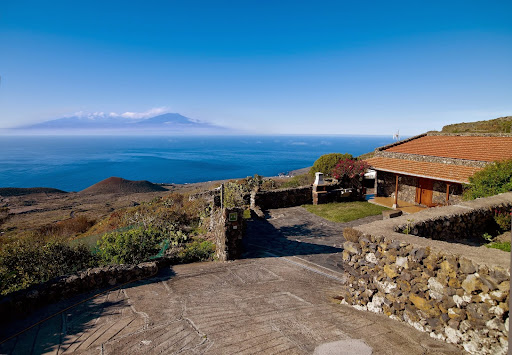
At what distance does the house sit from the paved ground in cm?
1029

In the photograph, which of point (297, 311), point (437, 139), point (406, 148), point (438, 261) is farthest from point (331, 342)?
A: point (437, 139)

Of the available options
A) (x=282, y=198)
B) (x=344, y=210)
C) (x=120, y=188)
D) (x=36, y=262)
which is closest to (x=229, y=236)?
(x=36, y=262)

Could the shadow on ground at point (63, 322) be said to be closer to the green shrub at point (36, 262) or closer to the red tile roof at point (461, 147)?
the green shrub at point (36, 262)

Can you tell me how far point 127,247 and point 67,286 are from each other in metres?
2.17

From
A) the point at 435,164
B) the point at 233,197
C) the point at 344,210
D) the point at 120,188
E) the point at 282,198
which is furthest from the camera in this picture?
the point at 120,188

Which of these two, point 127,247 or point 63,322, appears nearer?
point 63,322

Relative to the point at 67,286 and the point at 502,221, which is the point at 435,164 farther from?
the point at 67,286

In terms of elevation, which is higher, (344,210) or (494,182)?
(494,182)

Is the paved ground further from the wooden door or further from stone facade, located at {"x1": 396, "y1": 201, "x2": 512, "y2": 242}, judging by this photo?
the wooden door

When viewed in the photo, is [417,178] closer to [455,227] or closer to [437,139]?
[437,139]

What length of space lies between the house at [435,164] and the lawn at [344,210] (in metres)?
1.80

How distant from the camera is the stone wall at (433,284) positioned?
10.3 ft

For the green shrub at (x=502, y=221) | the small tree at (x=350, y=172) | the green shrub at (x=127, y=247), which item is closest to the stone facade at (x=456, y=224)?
the green shrub at (x=502, y=221)

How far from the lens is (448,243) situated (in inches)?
159
